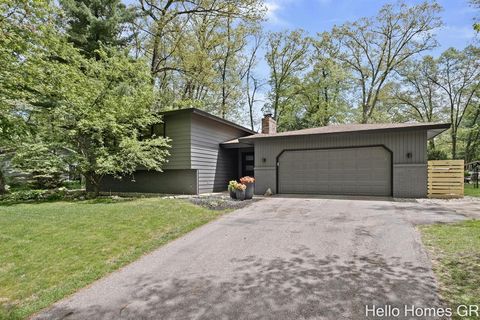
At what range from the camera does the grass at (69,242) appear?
3.48 m

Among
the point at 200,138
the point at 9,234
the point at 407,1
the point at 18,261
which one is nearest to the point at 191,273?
the point at 18,261

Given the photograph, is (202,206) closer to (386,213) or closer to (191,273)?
(191,273)

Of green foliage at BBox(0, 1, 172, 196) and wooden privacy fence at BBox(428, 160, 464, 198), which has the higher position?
green foliage at BBox(0, 1, 172, 196)

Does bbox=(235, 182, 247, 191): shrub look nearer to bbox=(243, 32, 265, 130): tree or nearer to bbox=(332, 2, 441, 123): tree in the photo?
bbox=(332, 2, 441, 123): tree

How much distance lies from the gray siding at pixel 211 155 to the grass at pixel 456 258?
9150 mm

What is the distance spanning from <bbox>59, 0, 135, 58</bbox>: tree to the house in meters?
6.81

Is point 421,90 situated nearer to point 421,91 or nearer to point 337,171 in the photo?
point 421,91

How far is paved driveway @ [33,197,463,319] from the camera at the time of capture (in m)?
2.79

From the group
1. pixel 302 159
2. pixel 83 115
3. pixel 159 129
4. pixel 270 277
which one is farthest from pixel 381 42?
pixel 270 277

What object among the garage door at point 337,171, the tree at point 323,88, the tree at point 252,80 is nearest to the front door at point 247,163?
the garage door at point 337,171

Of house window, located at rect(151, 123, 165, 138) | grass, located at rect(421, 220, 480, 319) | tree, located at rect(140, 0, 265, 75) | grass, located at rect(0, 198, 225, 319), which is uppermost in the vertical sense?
tree, located at rect(140, 0, 265, 75)

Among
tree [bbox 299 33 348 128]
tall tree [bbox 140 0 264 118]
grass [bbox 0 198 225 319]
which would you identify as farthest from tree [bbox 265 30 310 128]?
grass [bbox 0 198 225 319]

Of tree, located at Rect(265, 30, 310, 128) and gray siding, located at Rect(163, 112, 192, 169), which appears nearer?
gray siding, located at Rect(163, 112, 192, 169)

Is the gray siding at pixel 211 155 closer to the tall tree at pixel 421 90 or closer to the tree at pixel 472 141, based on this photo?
the tall tree at pixel 421 90
